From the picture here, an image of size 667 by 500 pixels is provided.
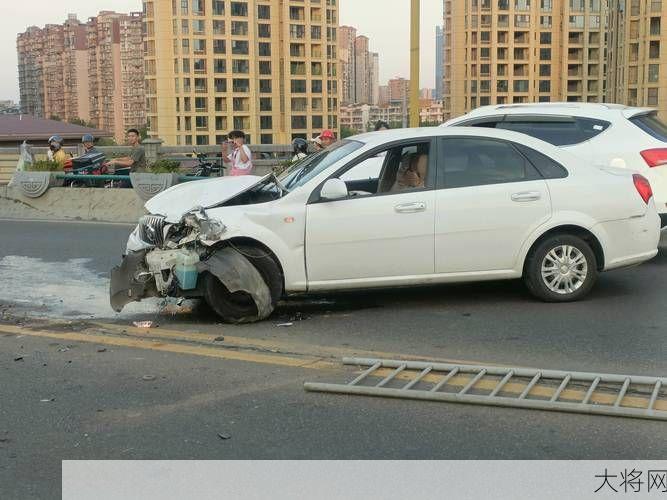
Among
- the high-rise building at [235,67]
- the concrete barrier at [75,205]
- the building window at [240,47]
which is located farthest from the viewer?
the building window at [240,47]

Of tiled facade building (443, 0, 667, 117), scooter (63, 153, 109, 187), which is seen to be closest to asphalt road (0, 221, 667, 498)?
scooter (63, 153, 109, 187)

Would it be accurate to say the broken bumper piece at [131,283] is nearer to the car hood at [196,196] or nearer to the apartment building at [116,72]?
the car hood at [196,196]

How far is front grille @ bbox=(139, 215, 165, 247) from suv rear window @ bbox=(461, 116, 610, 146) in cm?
451

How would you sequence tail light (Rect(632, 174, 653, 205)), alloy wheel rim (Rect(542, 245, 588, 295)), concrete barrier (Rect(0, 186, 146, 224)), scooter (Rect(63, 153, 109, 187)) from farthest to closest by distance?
1. scooter (Rect(63, 153, 109, 187))
2. concrete barrier (Rect(0, 186, 146, 224))
3. tail light (Rect(632, 174, 653, 205))
4. alloy wheel rim (Rect(542, 245, 588, 295))

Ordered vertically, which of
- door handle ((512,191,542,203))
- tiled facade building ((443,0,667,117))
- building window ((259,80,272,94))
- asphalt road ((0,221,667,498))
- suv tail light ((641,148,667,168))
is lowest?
asphalt road ((0,221,667,498))

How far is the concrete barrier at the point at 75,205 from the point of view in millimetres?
15914

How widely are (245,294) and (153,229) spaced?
1.01 m

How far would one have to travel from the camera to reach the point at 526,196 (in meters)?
7.95

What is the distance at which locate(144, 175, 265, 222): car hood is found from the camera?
25.7 ft

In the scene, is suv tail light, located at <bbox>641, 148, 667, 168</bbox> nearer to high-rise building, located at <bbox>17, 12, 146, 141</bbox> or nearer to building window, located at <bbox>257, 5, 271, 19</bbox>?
building window, located at <bbox>257, 5, 271, 19</bbox>

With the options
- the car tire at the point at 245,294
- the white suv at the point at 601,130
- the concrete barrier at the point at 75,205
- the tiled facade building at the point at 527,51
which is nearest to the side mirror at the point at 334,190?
the car tire at the point at 245,294

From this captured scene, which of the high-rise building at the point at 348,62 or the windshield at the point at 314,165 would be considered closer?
the windshield at the point at 314,165

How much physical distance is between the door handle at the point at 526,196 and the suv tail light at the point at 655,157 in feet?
8.70

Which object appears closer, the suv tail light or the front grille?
the front grille
